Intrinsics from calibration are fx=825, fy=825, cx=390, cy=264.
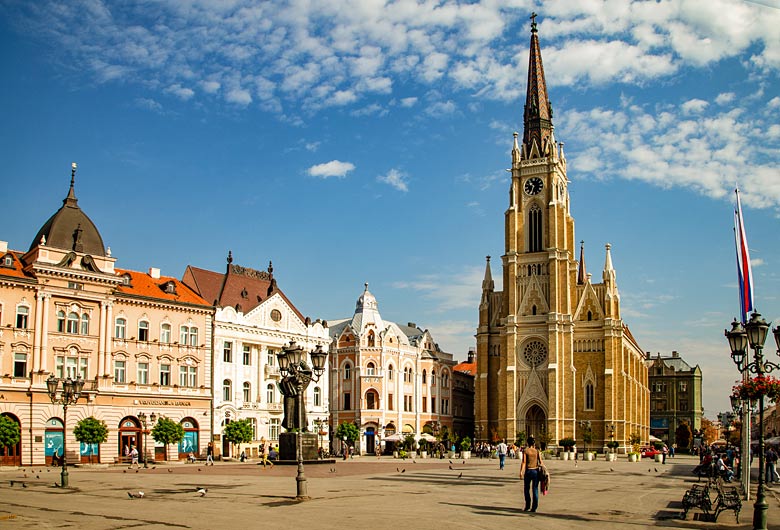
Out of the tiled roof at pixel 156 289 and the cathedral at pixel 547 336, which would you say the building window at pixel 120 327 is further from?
the cathedral at pixel 547 336

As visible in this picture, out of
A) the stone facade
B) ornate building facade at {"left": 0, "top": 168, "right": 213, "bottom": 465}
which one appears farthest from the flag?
the stone facade

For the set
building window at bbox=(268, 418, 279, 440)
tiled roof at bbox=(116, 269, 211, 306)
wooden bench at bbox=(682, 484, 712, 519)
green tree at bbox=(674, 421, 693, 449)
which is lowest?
green tree at bbox=(674, 421, 693, 449)

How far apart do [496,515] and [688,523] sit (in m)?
4.30

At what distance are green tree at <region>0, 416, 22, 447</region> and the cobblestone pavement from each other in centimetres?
1367

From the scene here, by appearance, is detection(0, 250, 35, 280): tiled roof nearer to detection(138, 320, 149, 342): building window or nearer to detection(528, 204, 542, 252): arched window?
detection(138, 320, 149, 342): building window

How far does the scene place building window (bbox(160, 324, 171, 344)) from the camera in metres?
58.2

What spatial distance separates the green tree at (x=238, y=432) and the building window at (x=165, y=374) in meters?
5.28

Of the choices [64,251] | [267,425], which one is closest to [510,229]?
[267,425]

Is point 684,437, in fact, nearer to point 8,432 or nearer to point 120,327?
point 120,327

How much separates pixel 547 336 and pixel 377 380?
789 inches

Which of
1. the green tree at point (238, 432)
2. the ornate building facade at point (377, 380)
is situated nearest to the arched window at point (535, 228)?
the ornate building facade at point (377, 380)

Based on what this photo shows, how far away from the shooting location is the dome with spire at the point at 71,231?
174 ft

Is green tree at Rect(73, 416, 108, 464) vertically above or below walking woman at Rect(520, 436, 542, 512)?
below

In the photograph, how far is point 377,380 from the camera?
83.9 metres
